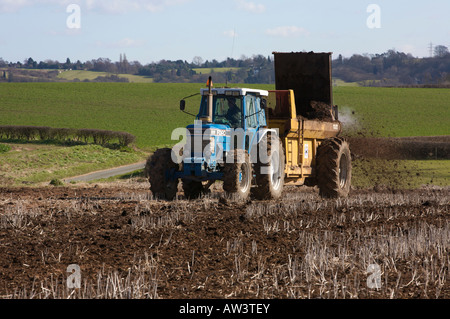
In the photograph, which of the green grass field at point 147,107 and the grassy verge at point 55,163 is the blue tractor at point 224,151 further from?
the green grass field at point 147,107

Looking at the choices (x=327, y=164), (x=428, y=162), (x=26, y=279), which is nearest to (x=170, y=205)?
(x=327, y=164)

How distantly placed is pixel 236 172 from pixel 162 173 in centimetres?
195

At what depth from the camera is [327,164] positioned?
18.2 meters

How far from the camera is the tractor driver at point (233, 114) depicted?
16203 millimetres

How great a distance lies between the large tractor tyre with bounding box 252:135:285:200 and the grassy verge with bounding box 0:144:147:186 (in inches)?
545

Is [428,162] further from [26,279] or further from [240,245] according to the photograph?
[26,279]

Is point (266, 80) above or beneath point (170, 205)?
above

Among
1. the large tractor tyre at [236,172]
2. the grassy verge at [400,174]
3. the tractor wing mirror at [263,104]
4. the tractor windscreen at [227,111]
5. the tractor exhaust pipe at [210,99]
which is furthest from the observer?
the grassy verge at [400,174]

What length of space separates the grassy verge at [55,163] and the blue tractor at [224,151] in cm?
1262

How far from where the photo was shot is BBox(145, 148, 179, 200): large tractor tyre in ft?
52.1

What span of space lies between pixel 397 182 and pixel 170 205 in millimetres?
13156

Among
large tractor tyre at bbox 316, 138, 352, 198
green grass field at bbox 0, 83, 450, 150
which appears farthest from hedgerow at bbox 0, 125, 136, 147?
large tractor tyre at bbox 316, 138, 352, 198

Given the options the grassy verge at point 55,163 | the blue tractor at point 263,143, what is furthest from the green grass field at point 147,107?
the blue tractor at point 263,143

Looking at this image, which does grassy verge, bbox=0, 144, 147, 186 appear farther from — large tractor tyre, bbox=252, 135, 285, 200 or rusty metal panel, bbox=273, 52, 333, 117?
large tractor tyre, bbox=252, 135, 285, 200
